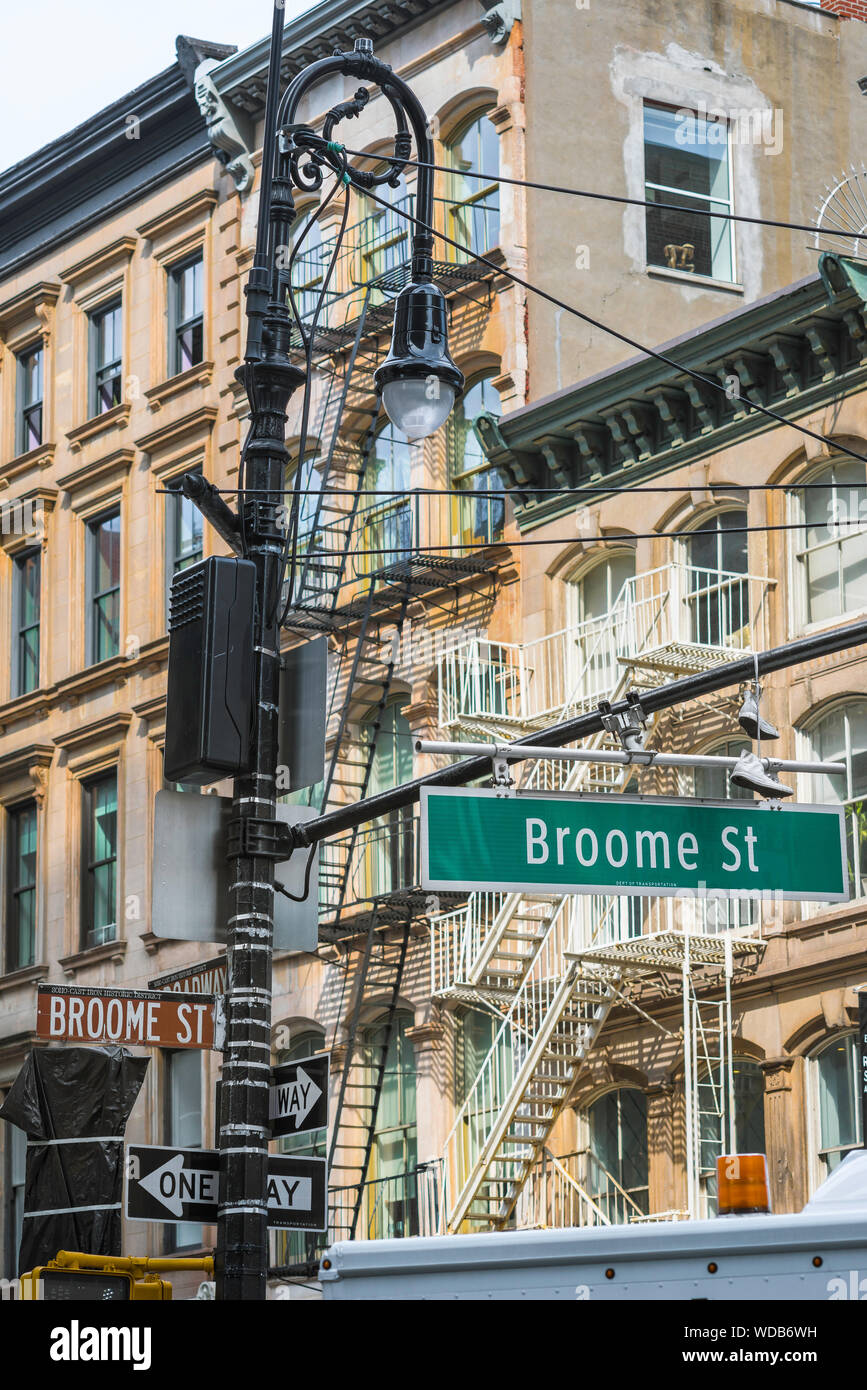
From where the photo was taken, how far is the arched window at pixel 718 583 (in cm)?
2420

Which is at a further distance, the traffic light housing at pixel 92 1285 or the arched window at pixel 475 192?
the arched window at pixel 475 192

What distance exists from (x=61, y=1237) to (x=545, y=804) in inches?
312

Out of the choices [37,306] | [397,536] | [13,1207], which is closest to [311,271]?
[397,536]

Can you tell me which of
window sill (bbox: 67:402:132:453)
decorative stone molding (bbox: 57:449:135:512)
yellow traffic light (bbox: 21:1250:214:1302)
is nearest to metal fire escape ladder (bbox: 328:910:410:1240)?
decorative stone molding (bbox: 57:449:135:512)

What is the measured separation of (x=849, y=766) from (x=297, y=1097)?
1070 centimetres

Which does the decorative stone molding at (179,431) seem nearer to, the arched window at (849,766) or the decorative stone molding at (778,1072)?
the arched window at (849,766)

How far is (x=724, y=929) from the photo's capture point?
2336 cm

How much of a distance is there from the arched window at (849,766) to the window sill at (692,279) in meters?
8.50

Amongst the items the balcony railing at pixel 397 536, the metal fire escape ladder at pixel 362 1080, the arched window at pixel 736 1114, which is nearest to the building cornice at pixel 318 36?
the balcony railing at pixel 397 536

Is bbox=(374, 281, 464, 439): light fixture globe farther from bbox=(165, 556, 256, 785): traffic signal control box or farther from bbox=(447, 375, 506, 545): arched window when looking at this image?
bbox=(447, 375, 506, 545): arched window

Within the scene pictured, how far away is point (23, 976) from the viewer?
3497 cm

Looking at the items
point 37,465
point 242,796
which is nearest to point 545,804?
point 242,796

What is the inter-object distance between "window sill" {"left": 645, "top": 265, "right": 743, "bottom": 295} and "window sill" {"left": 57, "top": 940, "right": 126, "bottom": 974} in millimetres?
11943

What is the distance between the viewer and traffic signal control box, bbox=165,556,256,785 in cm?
1224
